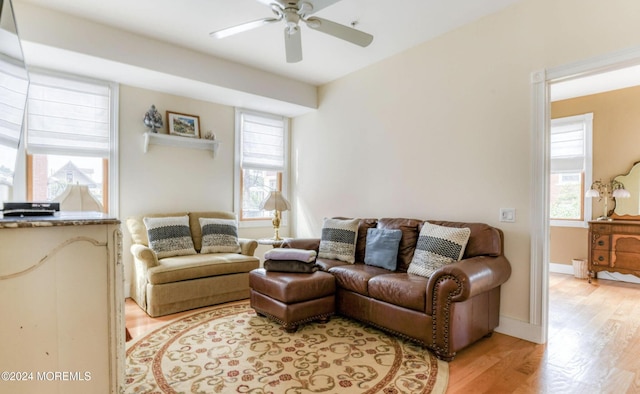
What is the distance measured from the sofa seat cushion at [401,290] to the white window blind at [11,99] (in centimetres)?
264

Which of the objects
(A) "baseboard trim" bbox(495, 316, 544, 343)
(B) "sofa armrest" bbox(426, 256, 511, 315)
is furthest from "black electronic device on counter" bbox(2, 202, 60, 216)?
(A) "baseboard trim" bbox(495, 316, 544, 343)

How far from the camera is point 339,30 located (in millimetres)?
2396

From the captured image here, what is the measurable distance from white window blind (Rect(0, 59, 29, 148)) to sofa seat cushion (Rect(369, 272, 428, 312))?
264cm

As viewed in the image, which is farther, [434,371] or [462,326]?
[462,326]

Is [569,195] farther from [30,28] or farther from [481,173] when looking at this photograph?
[30,28]

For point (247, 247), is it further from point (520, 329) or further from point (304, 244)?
point (520, 329)

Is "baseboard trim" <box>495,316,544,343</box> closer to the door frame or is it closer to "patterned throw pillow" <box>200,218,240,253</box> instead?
the door frame

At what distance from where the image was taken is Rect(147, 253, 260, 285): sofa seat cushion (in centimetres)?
321

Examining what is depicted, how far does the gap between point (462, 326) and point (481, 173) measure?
1422mm

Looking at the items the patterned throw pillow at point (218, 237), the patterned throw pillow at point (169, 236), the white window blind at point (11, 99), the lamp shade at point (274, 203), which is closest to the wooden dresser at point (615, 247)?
the lamp shade at point (274, 203)

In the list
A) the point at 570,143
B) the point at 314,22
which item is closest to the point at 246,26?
the point at 314,22

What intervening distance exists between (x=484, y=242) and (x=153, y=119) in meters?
3.82

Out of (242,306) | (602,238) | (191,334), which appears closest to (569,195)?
(602,238)

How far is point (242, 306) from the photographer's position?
3.50 m
